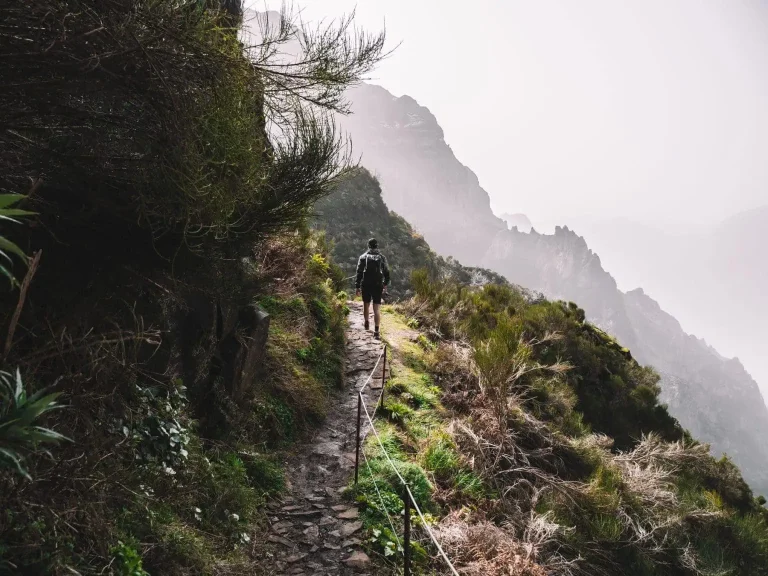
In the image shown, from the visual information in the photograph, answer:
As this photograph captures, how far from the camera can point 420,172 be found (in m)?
148

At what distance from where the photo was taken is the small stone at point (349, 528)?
4.02 m

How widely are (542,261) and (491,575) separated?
564 ft

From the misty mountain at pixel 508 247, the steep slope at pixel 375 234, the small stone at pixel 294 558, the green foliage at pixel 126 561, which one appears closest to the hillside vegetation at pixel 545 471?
the small stone at pixel 294 558

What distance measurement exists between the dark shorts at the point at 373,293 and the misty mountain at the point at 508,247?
4546 inches

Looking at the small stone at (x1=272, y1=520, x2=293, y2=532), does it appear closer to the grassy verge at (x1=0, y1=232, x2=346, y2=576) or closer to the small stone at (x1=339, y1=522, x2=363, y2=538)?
the grassy verge at (x1=0, y1=232, x2=346, y2=576)

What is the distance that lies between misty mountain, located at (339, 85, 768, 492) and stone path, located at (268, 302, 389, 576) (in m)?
119

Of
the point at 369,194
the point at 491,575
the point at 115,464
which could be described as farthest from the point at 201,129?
the point at 369,194

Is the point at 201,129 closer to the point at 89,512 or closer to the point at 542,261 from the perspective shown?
the point at 89,512

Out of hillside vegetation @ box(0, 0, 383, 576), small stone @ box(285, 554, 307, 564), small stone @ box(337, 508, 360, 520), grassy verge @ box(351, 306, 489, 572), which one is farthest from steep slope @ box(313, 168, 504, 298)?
small stone @ box(285, 554, 307, 564)

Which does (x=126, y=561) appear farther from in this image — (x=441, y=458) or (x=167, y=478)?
(x=441, y=458)

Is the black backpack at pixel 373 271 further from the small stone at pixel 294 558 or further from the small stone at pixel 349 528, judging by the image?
the small stone at pixel 294 558

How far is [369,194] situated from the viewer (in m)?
43.2

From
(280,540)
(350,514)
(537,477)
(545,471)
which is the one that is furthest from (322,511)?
(545,471)

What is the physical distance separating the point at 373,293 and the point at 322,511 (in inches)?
204
